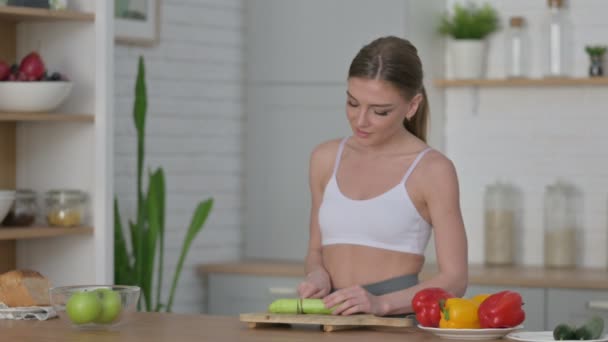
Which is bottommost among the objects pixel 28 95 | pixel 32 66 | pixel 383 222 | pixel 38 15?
pixel 383 222

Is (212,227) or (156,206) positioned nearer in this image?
(156,206)

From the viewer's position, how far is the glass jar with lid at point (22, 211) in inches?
176

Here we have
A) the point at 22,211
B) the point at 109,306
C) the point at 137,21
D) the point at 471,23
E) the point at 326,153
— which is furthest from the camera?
the point at 471,23

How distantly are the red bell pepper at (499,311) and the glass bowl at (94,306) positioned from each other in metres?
0.88

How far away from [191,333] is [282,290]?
2508mm

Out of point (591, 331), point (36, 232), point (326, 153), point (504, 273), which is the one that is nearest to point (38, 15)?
point (36, 232)

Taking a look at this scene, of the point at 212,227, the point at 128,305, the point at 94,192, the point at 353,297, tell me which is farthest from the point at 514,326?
the point at 212,227

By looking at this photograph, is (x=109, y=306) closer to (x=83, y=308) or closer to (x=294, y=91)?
(x=83, y=308)

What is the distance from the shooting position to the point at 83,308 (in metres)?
2.90

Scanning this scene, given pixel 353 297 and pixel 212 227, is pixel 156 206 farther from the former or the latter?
pixel 353 297

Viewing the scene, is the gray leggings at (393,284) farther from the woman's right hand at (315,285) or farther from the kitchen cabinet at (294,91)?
the kitchen cabinet at (294,91)

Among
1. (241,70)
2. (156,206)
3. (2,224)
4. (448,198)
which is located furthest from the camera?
(241,70)

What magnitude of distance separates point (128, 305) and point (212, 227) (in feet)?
8.95

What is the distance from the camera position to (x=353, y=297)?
2.94 metres
